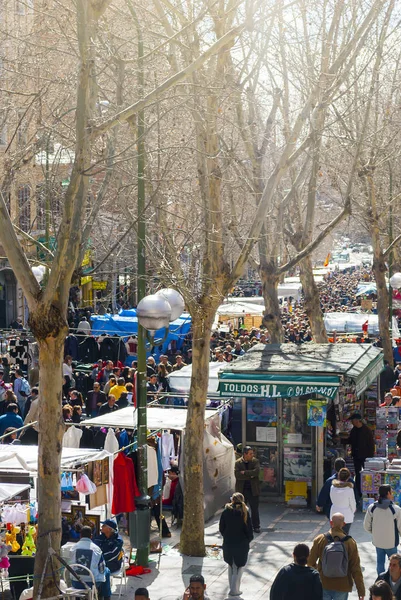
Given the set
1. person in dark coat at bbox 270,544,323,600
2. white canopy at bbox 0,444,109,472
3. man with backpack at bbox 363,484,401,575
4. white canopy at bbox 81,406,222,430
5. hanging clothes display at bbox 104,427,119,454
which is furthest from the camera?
white canopy at bbox 81,406,222,430

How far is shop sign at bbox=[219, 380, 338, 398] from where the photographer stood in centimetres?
1530

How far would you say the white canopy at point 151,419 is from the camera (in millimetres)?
14830

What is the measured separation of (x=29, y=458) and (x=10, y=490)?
1275 mm

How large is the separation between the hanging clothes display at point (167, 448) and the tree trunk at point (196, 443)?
5.76 ft

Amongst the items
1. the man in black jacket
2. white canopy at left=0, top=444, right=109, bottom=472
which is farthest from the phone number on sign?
the man in black jacket

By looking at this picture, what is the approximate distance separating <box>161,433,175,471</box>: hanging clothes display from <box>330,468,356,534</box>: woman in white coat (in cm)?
331

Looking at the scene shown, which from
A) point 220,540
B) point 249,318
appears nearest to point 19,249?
point 220,540

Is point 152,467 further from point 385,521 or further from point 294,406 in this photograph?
point 385,521

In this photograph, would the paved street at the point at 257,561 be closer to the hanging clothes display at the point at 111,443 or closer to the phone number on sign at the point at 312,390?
the hanging clothes display at the point at 111,443

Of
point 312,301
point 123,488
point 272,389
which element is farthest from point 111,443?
point 312,301

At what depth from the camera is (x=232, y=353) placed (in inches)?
993

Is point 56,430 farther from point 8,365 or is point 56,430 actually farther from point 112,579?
Result: point 8,365

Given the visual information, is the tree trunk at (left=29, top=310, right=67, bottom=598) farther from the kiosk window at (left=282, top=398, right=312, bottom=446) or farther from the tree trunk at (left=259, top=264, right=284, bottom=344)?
the tree trunk at (left=259, top=264, right=284, bottom=344)

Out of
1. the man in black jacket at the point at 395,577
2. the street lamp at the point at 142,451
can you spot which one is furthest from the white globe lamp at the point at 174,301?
the man in black jacket at the point at 395,577
